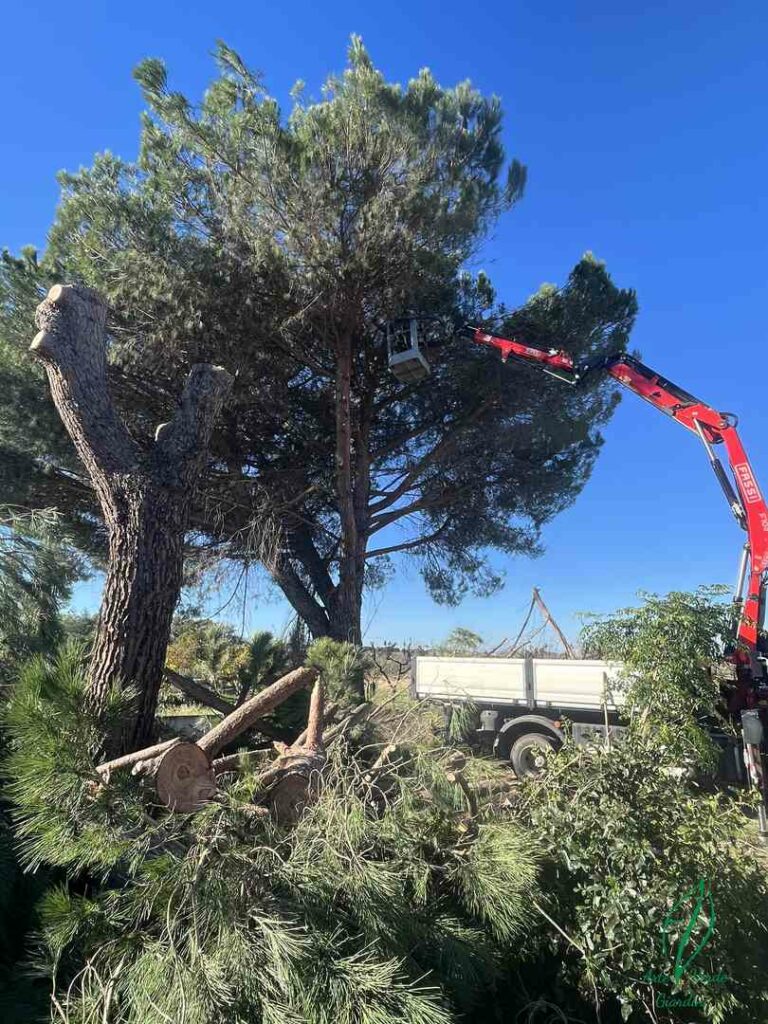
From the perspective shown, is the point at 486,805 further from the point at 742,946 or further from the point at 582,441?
the point at 582,441

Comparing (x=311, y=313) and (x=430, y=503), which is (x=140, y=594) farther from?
(x=430, y=503)

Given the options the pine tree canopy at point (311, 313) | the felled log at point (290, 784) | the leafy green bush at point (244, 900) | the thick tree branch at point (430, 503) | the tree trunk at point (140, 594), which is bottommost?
the leafy green bush at point (244, 900)

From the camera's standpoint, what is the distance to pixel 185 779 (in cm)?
201

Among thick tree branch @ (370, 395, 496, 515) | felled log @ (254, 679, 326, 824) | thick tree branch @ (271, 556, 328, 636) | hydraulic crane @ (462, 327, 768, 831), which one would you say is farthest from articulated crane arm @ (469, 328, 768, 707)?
felled log @ (254, 679, 326, 824)

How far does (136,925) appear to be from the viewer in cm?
164

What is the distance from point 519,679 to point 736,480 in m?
3.33

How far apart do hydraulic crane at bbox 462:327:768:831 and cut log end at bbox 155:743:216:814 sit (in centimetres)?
501

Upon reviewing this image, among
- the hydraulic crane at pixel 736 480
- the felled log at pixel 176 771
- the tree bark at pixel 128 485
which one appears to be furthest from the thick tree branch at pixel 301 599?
the felled log at pixel 176 771

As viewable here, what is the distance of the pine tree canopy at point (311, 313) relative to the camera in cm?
624

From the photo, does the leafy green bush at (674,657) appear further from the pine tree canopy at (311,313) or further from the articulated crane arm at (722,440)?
the pine tree canopy at (311,313)

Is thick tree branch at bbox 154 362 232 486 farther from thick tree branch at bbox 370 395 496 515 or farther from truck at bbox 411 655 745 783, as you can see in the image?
thick tree branch at bbox 370 395 496 515

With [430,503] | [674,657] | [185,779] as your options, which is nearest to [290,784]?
[185,779]

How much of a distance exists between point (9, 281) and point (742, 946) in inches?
326

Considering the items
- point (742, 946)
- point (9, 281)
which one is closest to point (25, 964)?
point (742, 946)
